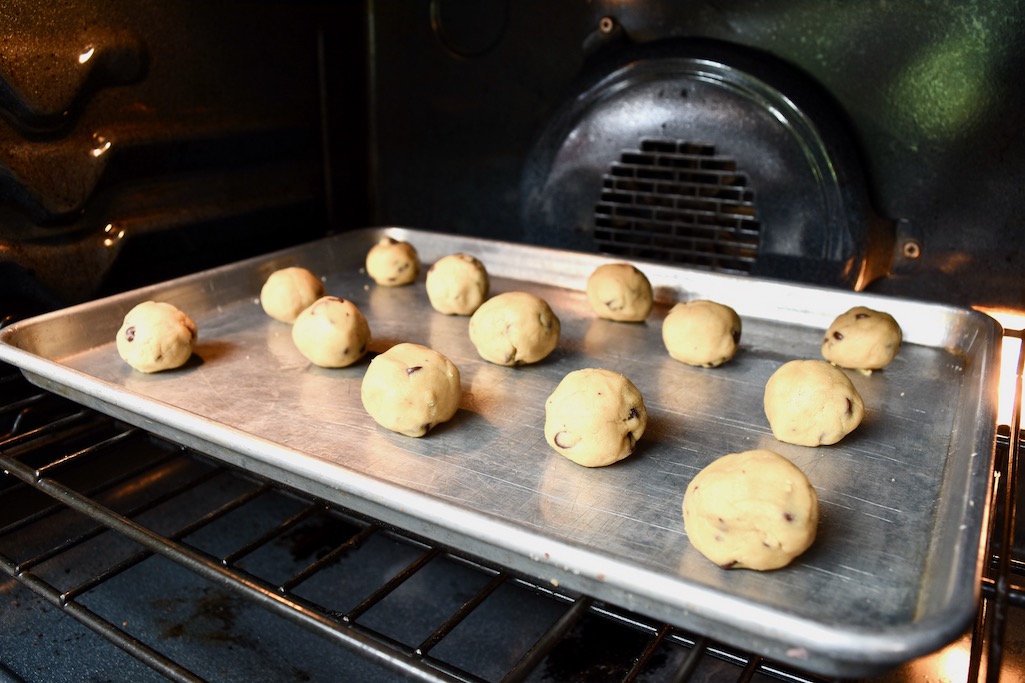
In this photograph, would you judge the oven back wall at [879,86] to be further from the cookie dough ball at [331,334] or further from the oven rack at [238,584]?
the cookie dough ball at [331,334]

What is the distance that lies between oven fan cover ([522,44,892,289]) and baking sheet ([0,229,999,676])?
3.9 inches

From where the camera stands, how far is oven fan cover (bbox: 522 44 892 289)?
1659mm

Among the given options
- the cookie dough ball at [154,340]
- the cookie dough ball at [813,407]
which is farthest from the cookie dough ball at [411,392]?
the cookie dough ball at [813,407]

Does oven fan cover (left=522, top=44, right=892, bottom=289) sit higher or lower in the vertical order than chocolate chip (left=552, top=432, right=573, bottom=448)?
higher

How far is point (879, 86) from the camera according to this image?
1654 millimetres

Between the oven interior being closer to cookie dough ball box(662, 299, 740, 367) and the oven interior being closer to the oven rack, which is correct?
the oven rack

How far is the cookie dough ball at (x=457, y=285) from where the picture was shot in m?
→ 1.76

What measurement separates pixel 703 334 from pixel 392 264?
830 millimetres

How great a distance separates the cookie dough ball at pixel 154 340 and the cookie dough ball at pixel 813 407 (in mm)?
1068

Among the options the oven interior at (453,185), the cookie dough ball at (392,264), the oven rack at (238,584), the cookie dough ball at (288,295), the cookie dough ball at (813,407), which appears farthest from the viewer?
the cookie dough ball at (392,264)

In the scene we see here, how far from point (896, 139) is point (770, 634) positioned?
1.27 m

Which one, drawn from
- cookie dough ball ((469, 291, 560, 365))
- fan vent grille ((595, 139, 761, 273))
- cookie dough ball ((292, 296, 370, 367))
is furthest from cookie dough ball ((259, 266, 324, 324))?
fan vent grille ((595, 139, 761, 273))

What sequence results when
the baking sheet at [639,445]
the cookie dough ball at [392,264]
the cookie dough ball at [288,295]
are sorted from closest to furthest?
the baking sheet at [639,445] < the cookie dough ball at [288,295] < the cookie dough ball at [392,264]

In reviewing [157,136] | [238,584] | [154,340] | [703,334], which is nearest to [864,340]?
[703,334]
